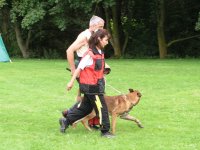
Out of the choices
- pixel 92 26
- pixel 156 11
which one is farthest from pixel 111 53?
pixel 92 26

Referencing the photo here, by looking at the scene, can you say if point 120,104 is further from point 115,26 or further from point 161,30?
point 115,26

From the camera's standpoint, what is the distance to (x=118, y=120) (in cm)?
950

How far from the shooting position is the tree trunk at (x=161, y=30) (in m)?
28.9

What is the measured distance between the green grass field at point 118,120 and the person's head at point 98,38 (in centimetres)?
140

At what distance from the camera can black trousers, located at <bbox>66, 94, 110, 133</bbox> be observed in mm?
7891

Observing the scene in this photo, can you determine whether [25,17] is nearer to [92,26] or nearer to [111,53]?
[111,53]

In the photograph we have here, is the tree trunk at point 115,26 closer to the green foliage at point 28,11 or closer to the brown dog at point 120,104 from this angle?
the green foliage at point 28,11

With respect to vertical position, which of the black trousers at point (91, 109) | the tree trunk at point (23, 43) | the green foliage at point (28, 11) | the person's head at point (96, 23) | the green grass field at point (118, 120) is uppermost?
the person's head at point (96, 23)

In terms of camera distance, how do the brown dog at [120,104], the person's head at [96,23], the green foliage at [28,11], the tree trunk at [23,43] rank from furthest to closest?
the tree trunk at [23,43] → the green foliage at [28,11] → the brown dog at [120,104] → the person's head at [96,23]

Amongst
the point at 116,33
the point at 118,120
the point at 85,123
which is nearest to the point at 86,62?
the point at 85,123

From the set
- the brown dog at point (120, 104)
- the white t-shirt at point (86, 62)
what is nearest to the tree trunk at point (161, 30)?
the brown dog at point (120, 104)

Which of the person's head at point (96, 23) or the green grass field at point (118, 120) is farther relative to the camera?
the person's head at point (96, 23)

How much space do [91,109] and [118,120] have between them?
1402mm

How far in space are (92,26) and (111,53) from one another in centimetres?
2396
